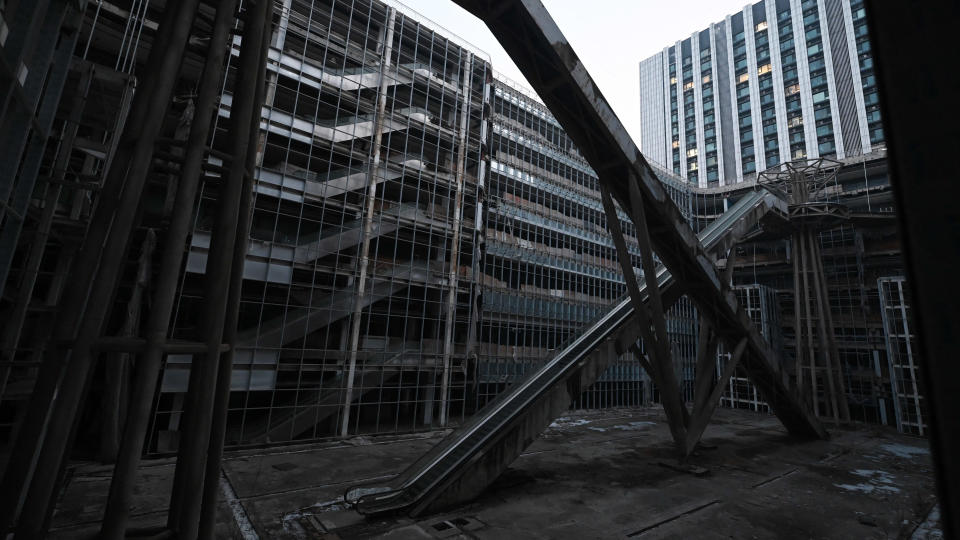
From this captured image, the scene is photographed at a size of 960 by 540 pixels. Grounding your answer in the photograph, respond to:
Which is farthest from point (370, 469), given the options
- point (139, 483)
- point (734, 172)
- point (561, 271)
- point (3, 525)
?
point (734, 172)

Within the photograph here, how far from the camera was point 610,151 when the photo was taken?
11.2 metres

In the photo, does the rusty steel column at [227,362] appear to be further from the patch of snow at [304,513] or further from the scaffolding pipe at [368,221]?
the scaffolding pipe at [368,221]

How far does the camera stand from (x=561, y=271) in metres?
28.3

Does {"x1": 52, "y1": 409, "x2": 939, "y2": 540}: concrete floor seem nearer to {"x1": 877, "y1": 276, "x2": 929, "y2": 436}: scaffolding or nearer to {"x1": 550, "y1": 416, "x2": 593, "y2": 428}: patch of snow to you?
{"x1": 550, "y1": 416, "x2": 593, "y2": 428}: patch of snow

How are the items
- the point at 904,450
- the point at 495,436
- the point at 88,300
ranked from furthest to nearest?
the point at 904,450 < the point at 495,436 < the point at 88,300

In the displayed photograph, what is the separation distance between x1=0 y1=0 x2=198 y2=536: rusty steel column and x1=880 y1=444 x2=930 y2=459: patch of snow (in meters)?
23.5

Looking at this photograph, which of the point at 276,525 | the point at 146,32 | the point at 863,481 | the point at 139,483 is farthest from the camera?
the point at 146,32

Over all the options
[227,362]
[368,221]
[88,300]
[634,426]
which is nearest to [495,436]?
[227,362]

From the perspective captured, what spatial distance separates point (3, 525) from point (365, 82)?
1922cm

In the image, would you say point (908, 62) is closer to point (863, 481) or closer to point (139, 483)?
point (139, 483)

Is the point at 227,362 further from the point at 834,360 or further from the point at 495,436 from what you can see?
the point at 834,360

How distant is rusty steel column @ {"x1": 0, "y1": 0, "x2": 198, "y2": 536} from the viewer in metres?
3.63

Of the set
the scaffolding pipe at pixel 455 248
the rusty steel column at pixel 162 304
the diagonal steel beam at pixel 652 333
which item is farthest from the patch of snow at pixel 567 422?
the rusty steel column at pixel 162 304

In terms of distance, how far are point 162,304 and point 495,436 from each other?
772cm
